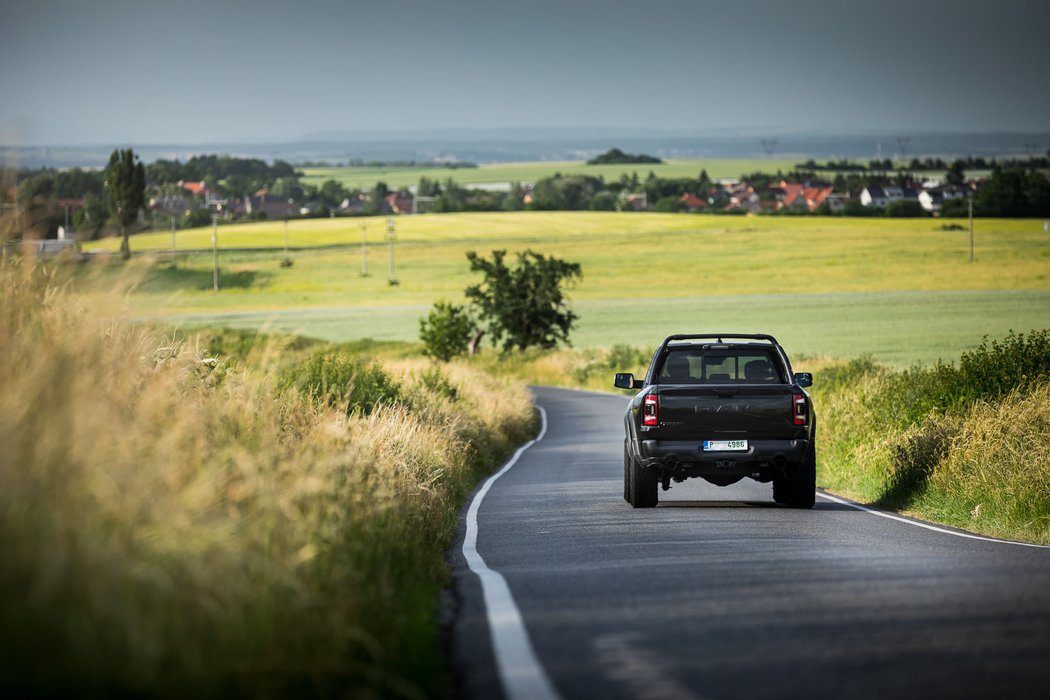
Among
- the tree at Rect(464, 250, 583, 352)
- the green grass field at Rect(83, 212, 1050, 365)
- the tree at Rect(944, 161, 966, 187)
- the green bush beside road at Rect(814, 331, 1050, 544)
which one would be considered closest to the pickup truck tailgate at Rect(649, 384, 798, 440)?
the green bush beside road at Rect(814, 331, 1050, 544)

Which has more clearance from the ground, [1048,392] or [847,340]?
[1048,392]

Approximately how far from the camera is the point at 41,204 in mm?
10398

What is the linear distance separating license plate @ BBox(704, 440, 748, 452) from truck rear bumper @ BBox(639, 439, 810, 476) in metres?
0.03

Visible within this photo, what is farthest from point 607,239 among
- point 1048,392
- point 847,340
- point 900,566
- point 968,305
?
point 900,566

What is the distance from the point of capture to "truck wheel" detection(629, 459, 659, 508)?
655 inches

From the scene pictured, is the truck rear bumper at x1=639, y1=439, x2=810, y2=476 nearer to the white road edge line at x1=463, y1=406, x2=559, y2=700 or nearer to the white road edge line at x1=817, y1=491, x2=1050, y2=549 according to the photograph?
the white road edge line at x1=817, y1=491, x2=1050, y2=549

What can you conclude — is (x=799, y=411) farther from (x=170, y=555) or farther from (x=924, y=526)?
(x=170, y=555)

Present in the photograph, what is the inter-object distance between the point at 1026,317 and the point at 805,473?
55.8 meters

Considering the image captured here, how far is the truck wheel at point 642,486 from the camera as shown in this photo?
16641 millimetres

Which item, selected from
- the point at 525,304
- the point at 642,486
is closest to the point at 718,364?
the point at 642,486

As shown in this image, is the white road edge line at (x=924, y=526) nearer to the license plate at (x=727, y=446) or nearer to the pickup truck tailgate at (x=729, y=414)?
the pickup truck tailgate at (x=729, y=414)

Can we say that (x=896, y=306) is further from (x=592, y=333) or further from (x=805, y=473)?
(x=805, y=473)

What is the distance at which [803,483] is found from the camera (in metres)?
16.8

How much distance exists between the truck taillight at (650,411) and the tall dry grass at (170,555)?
6480 millimetres
